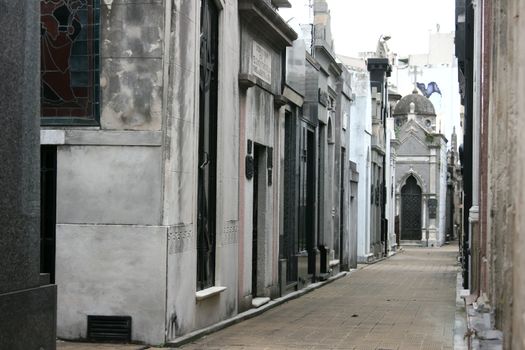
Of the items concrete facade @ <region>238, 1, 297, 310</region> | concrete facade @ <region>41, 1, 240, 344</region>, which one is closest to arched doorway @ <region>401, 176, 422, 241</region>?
concrete facade @ <region>238, 1, 297, 310</region>

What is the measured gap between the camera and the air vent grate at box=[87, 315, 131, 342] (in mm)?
10781

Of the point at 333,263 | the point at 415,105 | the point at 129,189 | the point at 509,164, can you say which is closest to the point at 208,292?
the point at 129,189

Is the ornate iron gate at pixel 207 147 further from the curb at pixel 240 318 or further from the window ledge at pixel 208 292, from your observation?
the curb at pixel 240 318

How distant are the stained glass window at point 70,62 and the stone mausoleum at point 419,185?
5114 cm

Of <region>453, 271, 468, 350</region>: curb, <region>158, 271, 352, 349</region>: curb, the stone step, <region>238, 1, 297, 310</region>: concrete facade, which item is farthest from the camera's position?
the stone step

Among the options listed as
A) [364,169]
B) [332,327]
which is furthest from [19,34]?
[364,169]

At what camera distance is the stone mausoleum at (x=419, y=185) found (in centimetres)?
6144

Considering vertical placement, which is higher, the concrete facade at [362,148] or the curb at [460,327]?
the concrete facade at [362,148]

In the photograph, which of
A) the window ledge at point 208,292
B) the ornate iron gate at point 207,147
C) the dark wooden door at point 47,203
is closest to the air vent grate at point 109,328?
the dark wooden door at point 47,203

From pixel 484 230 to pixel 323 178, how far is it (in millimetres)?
12447

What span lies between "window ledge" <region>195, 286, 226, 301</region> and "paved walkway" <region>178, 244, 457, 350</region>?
507 mm

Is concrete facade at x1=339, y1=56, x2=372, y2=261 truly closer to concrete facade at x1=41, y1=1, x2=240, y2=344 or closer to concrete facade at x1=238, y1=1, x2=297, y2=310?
concrete facade at x1=238, y1=1, x2=297, y2=310

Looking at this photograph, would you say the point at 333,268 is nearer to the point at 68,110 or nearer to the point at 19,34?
the point at 68,110

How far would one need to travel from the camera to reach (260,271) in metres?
16.9
